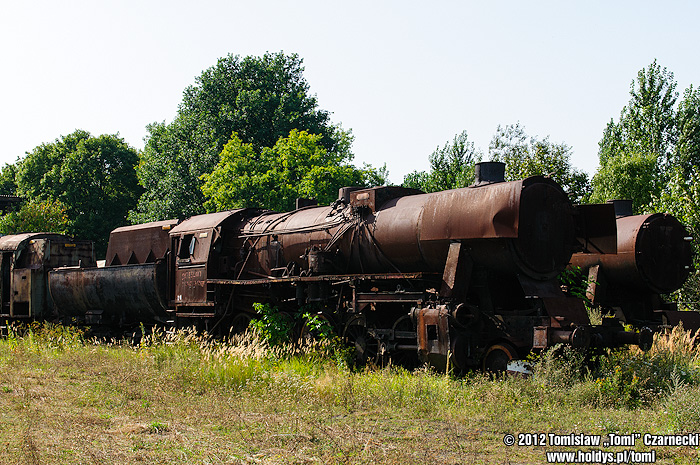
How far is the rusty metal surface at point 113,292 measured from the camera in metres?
16.5

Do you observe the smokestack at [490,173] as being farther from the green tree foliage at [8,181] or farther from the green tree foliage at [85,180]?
the green tree foliage at [8,181]

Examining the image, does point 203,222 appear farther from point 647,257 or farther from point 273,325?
point 647,257

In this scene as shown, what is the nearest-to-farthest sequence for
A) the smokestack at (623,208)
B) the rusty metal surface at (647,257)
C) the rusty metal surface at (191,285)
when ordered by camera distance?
the rusty metal surface at (647,257) → the rusty metal surface at (191,285) → the smokestack at (623,208)

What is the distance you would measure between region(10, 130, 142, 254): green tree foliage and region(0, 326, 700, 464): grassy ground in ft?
117

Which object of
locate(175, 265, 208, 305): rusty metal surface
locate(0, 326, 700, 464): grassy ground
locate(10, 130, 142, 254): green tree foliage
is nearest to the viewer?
locate(0, 326, 700, 464): grassy ground

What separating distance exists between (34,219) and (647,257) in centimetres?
3603

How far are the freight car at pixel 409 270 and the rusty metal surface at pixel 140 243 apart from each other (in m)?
0.80

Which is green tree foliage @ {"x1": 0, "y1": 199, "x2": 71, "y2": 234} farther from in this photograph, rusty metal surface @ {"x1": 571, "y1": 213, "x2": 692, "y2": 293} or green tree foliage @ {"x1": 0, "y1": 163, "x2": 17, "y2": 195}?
rusty metal surface @ {"x1": 571, "y1": 213, "x2": 692, "y2": 293}

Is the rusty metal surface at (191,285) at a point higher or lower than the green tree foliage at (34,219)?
lower

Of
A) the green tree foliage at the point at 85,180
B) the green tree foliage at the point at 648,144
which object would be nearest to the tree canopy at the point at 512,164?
the green tree foliage at the point at 648,144

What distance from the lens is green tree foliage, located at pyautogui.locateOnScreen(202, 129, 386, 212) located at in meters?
33.7

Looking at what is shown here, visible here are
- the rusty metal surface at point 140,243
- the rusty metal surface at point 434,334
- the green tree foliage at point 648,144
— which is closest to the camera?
the rusty metal surface at point 434,334

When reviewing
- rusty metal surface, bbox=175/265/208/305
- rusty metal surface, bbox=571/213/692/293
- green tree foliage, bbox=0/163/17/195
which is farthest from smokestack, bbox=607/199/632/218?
green tree foliage, bbox=0/163/17/195

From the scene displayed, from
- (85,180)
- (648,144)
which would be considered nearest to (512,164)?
(648,144)
